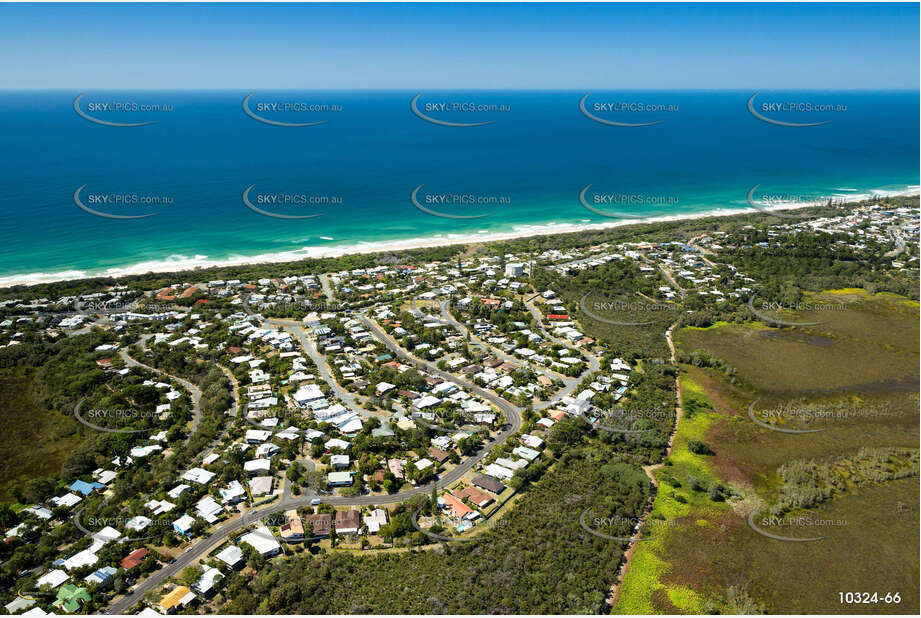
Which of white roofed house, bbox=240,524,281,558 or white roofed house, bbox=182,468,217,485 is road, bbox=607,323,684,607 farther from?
white roofed house, bbox=182,468,217,485

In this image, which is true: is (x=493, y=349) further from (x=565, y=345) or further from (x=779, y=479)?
(x=779, y=479)

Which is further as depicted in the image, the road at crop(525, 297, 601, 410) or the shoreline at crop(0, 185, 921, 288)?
the shoreline at crop(0, 185, 921, 288)

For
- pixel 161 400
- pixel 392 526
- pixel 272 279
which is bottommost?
pixel 392 526

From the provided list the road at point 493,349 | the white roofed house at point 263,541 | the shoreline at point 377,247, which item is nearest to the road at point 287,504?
the white roofed house at point 263,541

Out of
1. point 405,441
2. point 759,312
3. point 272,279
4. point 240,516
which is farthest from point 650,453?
point 272,279

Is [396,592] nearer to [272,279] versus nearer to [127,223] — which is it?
[272,279]

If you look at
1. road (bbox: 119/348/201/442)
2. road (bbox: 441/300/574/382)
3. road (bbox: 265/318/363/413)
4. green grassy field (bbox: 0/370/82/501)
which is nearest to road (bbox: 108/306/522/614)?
road (bbox: 441/300/574/382)

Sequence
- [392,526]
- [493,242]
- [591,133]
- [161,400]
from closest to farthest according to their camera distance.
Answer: [392,526] → [161,400] → [493,242] → [591,133]

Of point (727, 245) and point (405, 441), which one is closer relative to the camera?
point (405, 441)
